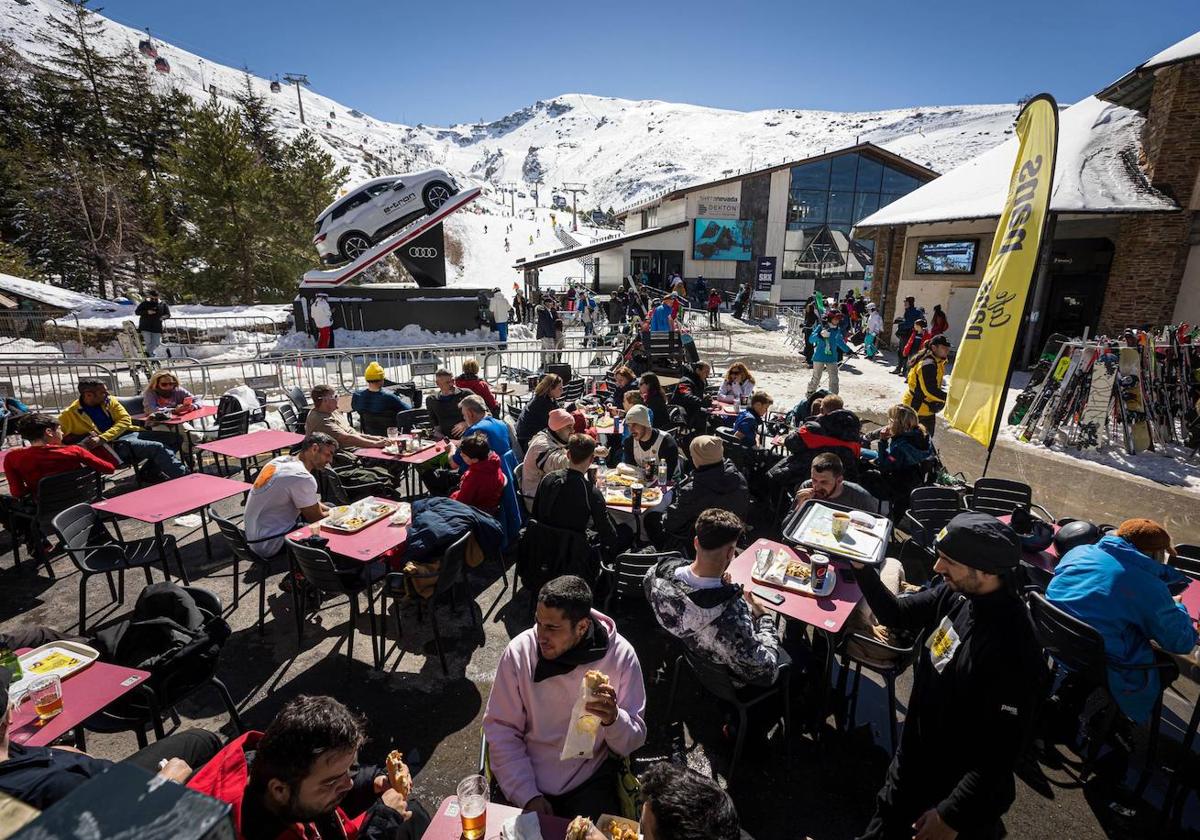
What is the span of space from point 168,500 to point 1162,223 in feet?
66.5

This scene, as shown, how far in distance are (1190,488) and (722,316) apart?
2347cm

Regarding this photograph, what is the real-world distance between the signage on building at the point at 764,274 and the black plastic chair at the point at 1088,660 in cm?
3212

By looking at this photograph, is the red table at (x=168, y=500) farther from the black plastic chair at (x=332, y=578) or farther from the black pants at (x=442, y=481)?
the black pants at (x=442, y=481)

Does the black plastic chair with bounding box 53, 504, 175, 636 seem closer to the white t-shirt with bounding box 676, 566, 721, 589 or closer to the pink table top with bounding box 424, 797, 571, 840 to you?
the pink table top with bounding box 424, 797, 571, 840

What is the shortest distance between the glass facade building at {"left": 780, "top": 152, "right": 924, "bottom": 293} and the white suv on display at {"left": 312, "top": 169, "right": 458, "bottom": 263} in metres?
21.4

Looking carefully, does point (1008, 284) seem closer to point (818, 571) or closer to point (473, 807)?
point (818, 571)

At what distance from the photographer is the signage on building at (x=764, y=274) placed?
33156 millimetres

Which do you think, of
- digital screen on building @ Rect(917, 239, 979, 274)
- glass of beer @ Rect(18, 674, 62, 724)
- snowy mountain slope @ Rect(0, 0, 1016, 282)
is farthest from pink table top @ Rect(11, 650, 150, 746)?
snowy mountain slope @ Rect(0, 0, 1016, 282)

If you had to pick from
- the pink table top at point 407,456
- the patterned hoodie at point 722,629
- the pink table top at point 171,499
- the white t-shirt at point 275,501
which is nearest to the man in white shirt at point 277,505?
the white t-shirt at point 275,501

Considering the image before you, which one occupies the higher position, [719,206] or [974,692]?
[719,206]

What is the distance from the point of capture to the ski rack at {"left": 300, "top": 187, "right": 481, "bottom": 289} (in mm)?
19344

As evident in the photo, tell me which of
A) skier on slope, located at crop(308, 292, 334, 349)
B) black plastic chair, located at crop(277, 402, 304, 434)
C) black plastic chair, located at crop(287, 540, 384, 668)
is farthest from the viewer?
skier on slope, located at crop(308, 292, 334, 349)

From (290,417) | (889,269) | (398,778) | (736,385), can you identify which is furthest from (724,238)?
(398,778)

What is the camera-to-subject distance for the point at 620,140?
199m
